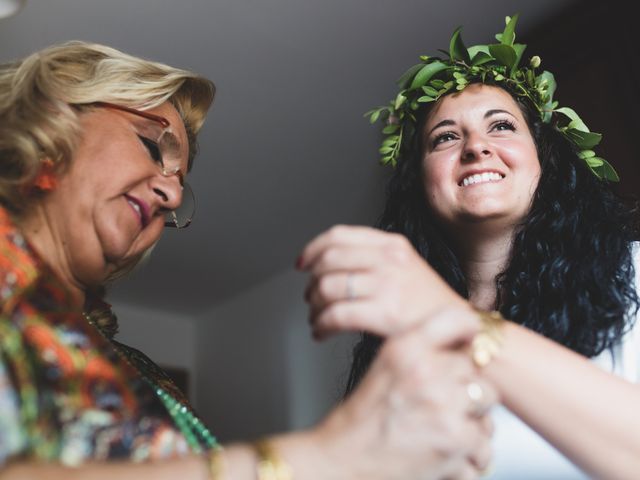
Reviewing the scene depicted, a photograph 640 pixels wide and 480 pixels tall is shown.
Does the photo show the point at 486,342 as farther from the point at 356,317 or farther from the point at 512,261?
the point at 512,261

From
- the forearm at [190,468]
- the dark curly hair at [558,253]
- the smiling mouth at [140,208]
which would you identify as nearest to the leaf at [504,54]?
the dark curly hair at [558,253]

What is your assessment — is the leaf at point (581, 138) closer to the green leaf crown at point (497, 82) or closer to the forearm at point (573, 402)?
the green leaf crown at point (497, 82)

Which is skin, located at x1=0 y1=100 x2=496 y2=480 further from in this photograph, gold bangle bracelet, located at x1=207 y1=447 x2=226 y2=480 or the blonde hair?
the blonde hair

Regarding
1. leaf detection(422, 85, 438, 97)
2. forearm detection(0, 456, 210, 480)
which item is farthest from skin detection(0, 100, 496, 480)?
leaf detection(422, 85, 438, 97)

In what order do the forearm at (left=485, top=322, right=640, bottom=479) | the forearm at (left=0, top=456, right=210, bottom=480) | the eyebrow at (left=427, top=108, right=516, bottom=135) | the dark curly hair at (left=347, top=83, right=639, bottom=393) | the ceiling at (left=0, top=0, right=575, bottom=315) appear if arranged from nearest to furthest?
the forearm at (left=0, top=456, right=210, bottom=480), the forearm at (left=485, top=322, right=640, bottom=479), the dark curly hair at (left=347, top=83, right=639, bottom=393), the eyebrow at (left=427, top=108, right=516, bottom=135), the ceiling at (left=0, top=0, right=575, bottom=315)

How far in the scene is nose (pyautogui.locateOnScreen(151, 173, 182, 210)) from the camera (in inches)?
51.3

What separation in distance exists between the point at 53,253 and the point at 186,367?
4903 millimetres

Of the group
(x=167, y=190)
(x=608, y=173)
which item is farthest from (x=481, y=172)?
(x=167, y=190)

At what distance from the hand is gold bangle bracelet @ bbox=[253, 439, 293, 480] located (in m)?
0.04

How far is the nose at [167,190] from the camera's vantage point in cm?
130

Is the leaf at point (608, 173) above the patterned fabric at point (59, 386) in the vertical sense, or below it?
above

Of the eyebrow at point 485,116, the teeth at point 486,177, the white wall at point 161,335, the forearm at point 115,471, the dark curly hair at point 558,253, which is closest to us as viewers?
the forearm at point 115,471

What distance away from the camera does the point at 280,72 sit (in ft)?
10.4

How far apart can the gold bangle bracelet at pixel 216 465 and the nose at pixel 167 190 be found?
0.61m
